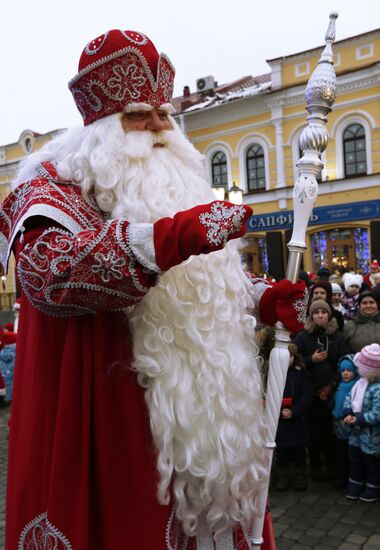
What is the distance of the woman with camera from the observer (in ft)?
15.1

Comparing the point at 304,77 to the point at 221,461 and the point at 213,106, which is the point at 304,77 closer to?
the point at 213,106

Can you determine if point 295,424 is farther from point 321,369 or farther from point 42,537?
point 42,537

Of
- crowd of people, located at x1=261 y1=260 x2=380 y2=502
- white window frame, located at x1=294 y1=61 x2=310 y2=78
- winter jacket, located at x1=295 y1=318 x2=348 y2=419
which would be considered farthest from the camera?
white window frame, located at x1=294 y1=61 x2=310 y2=78

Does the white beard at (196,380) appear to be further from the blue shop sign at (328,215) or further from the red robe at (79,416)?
the blue shop sign at (328,215)

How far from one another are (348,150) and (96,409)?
1607 centimetres

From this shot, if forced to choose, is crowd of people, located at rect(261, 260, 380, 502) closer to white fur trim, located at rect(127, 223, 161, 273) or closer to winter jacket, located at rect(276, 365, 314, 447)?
winter jacket, located at rect(276, 365, 314, 447)

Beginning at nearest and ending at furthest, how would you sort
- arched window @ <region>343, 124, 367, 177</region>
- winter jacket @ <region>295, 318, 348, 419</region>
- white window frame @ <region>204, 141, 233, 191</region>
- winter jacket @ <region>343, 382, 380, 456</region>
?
winter jacket @ <region>343, 382, 380, 456</region>
winter jacket @ <region>295, 318, 348, 419</region>
arched window @ <region>343, 124, 367, 177</region>
white window frame @ <region>204, 141, 233, 191</region>

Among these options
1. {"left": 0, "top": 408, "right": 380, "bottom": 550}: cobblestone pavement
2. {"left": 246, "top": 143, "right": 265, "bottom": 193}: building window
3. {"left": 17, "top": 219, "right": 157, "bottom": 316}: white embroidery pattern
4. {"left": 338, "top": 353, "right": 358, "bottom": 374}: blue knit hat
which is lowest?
{"left": 0, "top": 408, "right": 380, "bottom": 550}: cobblestone pavement

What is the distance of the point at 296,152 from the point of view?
16.7m

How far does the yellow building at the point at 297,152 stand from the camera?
15.7 m

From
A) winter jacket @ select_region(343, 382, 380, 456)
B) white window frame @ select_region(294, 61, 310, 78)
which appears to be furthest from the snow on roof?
winter jacket @ select_region(343, 382, 380, 456)

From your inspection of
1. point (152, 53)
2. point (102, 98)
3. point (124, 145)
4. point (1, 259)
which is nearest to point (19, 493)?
point (1, 259)

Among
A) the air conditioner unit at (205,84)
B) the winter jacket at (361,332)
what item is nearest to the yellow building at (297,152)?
the air conditioner unit at (205,84)

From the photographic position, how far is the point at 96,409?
1.50 metres
